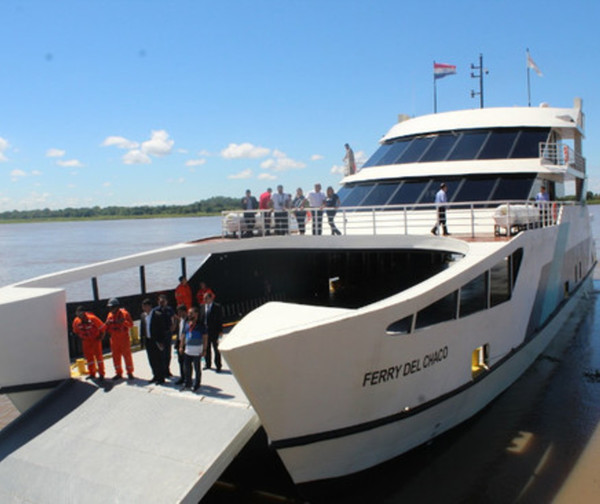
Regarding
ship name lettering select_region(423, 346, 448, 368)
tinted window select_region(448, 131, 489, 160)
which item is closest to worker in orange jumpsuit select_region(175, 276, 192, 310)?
ship name lettering select_region(423, 346, 448, 368)

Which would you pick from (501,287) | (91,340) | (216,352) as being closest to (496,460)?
(501,287)

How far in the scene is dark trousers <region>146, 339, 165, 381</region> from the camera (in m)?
7.12

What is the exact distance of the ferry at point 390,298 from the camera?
5.47m

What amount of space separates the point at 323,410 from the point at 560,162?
1122cm

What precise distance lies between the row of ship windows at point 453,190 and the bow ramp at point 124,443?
7.24 meters

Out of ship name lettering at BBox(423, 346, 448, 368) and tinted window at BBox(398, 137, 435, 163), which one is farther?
tinted window at BBox(398, 137, 435, 163)

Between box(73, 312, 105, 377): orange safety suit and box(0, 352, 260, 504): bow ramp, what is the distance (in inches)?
12.6

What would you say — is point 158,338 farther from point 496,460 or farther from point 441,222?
point 441,222

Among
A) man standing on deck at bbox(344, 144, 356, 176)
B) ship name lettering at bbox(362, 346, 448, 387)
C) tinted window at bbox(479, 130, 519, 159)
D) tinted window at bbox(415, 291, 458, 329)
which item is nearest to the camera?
ship name lettering at bbox(362, 346, 448, 387)

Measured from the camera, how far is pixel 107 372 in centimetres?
790

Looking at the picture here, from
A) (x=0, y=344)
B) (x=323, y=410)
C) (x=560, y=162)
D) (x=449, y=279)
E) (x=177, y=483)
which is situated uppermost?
(x=560, y=162)

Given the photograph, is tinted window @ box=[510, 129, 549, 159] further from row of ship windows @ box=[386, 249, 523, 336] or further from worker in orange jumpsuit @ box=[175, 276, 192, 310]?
worker in orange jumpsuit @ box=[175, 276, 192, 310]

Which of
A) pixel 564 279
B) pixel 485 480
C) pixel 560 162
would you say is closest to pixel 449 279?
pixel 485 480

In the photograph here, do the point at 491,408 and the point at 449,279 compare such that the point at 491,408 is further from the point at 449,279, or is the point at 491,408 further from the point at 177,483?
the point at 177,483
